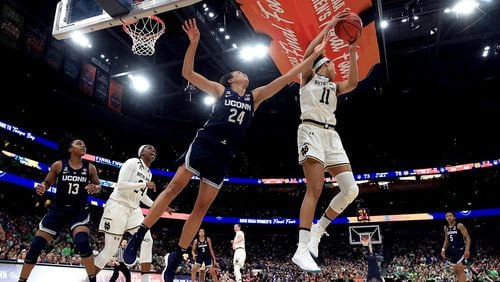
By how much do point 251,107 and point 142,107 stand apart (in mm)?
19883

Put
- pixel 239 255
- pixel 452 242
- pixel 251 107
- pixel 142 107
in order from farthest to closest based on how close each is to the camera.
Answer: pixel 142 107, pixel 239 255, pixel 452 242, pixel 251 107

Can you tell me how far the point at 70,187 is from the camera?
17.7ft

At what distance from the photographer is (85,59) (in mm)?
16766

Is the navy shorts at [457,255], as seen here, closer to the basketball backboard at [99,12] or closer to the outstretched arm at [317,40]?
the outstretched arm at [317,40]

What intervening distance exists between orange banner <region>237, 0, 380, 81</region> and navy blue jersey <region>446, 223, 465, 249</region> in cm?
524

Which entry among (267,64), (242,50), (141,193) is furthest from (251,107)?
(267,64)

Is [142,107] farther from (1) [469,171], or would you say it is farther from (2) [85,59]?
(1) [469,171]

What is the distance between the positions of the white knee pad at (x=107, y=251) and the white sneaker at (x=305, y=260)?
313 centimetres

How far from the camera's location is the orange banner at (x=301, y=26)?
21.6 ft

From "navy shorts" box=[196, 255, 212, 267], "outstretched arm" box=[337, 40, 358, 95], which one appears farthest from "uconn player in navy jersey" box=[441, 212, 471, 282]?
"outstretched arm" box=[337, 40, 358, 95]

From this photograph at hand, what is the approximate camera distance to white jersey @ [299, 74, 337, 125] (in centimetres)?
→ 436

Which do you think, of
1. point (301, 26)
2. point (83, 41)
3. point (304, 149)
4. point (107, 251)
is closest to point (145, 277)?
point (107, 251)

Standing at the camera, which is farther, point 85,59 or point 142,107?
point 142,107

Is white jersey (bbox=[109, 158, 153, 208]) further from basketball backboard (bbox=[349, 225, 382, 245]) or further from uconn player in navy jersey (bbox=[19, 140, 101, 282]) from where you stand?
basketball backboard (bbox=[349, 225, 382, 245])
